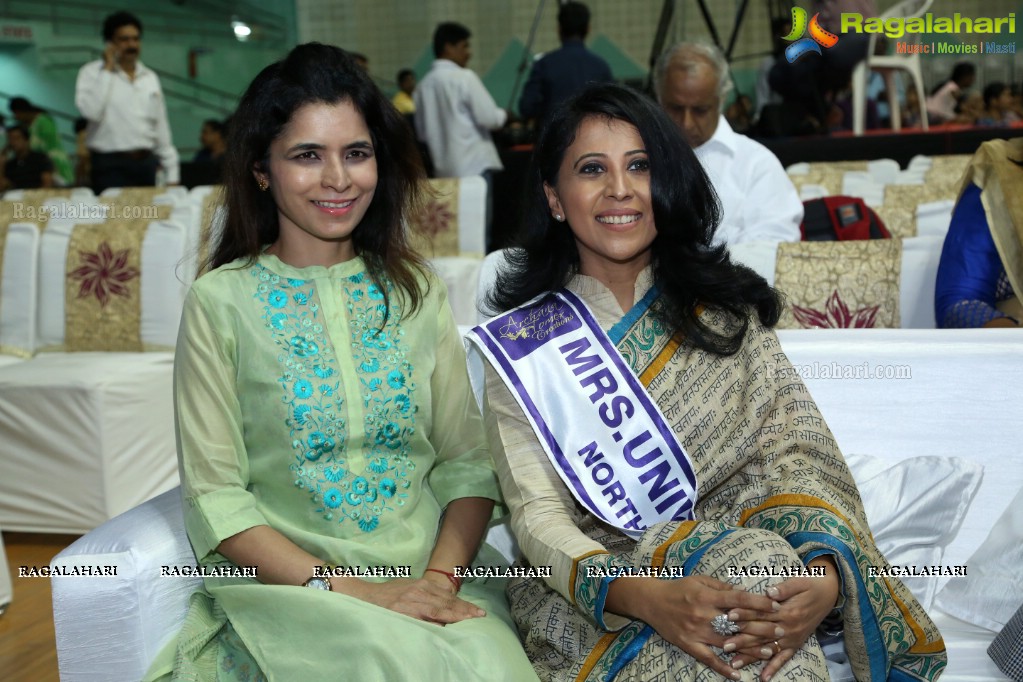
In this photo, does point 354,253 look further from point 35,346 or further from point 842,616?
point 35,346

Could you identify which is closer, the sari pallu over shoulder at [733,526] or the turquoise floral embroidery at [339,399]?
the sari pallu over shoulder at [733,526]

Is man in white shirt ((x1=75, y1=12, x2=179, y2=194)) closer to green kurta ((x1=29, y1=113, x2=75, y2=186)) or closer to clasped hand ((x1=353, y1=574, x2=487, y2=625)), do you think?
green kurta ((x1=29, y1=113, x2=75, y2=186))

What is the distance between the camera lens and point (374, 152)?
5.65 ft

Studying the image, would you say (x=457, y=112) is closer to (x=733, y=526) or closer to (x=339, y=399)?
(x=339, y=399)

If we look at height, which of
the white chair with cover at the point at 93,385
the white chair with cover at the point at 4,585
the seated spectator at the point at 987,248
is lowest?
the white chair with cover at the point at 4,585

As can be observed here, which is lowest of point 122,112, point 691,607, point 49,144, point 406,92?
point 691,607

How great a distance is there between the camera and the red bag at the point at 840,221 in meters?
3.19

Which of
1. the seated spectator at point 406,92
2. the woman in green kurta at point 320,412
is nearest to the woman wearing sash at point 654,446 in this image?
the woman in green kurta at point 320,412

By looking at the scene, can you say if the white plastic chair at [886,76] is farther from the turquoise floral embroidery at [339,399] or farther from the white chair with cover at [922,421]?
Answer: the turquoise floral embroidery at [339,399]

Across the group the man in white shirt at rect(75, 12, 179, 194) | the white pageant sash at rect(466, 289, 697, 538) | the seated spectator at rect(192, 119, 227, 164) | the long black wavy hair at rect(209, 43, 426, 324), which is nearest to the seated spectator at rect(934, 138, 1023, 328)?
the white pageant sash at rect(466, 289, 697, 538)

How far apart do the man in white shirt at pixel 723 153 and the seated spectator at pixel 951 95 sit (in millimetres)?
5886

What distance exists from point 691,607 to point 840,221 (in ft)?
7.41

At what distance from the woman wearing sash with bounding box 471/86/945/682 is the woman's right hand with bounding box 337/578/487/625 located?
132 mm

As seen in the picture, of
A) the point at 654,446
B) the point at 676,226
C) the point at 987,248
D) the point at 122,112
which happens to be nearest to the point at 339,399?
the point at 654,446
